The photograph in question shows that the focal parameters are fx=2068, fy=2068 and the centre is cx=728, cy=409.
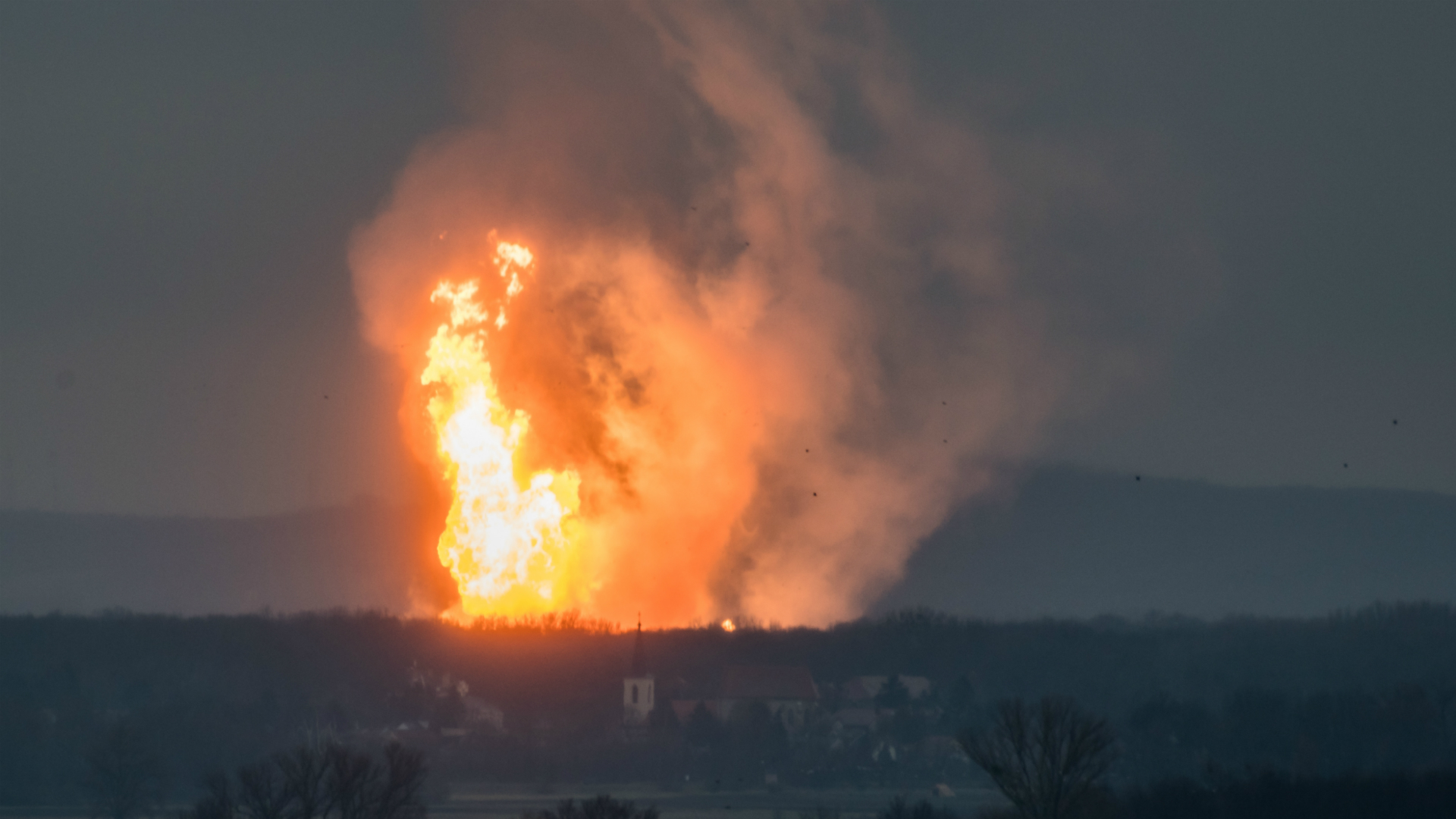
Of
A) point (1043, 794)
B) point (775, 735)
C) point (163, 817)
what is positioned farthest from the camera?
point (775, 735)

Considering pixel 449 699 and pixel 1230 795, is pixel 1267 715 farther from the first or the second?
pixel 449 699

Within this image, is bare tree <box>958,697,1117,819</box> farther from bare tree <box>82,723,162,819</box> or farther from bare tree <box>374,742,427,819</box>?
bare tree <box>82,723,162,819</box>

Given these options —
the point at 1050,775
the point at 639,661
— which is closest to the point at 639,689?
the point at 639,661

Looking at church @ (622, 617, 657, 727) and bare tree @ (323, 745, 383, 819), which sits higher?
church @ (622, 617, 657, 727)

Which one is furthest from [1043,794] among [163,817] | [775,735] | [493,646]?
[493,646]

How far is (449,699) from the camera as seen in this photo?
599 ft

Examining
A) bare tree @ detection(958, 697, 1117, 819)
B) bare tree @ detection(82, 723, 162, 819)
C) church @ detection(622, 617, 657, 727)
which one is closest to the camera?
bare tree @ detection(958, 697, 1117, 819)

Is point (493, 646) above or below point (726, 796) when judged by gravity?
above

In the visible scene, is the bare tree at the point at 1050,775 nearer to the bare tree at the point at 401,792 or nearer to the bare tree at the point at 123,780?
the bare tree at the point at 401,792

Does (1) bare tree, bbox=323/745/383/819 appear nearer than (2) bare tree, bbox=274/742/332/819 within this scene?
Yes

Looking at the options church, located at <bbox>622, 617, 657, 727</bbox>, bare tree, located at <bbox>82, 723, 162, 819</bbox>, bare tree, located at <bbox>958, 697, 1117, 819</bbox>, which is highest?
church, located at <bbox>622, 617, 657, 727</bbox>

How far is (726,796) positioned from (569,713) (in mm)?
36630

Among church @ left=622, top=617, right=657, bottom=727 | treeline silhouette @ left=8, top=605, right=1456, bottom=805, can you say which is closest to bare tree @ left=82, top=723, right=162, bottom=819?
treeline silhouette @ left=8, top=605, right=1456, bottom=805

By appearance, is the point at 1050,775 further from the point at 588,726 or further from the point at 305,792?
the point at 588,726
